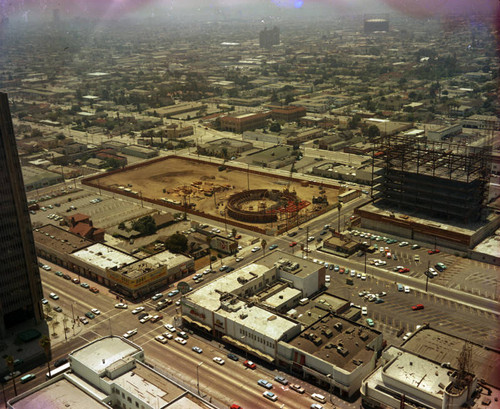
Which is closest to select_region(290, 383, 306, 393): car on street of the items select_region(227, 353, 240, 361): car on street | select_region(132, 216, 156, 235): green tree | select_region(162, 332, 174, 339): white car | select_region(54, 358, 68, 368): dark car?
select_region(227, 353, 240, 361): car on street

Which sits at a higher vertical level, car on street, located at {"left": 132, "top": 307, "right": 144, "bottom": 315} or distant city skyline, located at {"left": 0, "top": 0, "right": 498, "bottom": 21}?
distant city skyline, located at {"left": 0, "top": 0, "right": 498, "bottom": 21}

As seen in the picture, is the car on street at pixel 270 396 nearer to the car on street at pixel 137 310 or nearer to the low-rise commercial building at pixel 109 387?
the low-rise commercial building at pixel 109 387

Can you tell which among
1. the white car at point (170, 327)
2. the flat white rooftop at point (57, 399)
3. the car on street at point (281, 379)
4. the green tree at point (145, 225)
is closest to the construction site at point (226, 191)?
the green tree at point (145, 225)

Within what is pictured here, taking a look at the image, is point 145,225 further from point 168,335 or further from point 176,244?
point 168,335

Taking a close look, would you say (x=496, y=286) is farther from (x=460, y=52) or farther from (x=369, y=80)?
(x=369, y=80)

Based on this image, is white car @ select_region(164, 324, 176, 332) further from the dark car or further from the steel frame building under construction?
the steel frame building under construction

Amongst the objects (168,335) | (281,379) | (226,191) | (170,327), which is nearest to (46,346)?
(168,335)
